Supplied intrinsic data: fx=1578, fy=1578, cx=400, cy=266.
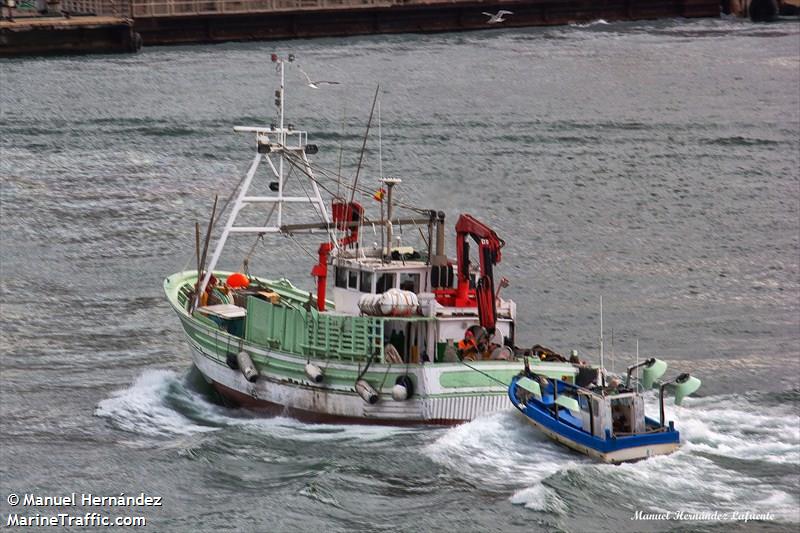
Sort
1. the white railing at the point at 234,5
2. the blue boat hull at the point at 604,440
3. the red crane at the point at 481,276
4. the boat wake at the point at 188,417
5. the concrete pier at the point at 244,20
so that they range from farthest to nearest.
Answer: the white railing at the point at 234,5 → the concrete pier at the point at 244,20 → the red crane at the point at 481,276 → the boat wake at the point at 188,417 → the blue boat hull at the point at 604,440

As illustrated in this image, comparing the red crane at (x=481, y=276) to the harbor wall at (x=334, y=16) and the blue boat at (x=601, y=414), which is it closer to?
the blue boat at (x=601, y=414)

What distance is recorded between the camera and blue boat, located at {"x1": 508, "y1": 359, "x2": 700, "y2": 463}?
31281 millimetres

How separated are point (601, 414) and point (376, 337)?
548 cm

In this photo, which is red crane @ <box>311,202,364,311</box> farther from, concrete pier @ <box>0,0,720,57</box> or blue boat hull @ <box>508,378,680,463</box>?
concrete pier @ <box>0,0,720,57</box>

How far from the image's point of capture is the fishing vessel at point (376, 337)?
1321 inches

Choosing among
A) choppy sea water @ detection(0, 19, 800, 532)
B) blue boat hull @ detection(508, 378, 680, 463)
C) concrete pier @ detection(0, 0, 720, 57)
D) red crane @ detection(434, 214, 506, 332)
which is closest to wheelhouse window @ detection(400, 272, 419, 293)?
red crane @ detection(434, 214, 506, 332)

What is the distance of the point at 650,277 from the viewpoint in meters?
50.4

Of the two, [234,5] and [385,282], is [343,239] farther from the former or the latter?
[234,5]

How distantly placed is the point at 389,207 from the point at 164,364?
9067mm

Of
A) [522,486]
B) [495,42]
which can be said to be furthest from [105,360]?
[495,42]

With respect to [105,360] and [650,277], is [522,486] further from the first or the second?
[650,277]

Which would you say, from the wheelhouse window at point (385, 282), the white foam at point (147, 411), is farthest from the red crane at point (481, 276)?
the white foam at point (147, 411)

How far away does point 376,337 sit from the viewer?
112 ft

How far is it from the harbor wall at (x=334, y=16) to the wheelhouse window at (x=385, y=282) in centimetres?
6495
